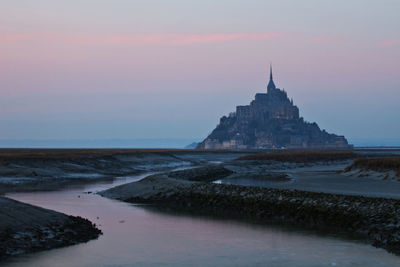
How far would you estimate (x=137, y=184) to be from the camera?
123 ft

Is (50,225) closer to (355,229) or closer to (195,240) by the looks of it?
(195,240)

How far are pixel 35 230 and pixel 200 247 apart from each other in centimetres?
588

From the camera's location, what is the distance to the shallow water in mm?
16156

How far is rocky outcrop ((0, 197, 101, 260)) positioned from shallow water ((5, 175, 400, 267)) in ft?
1.69

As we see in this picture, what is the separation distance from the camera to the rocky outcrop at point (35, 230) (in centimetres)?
1695

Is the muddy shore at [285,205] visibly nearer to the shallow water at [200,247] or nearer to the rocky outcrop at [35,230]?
the shallow water at [200,247]

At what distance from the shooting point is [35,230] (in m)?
18.4

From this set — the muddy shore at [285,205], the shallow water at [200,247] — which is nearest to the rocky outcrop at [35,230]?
the shallow water at [200,247]

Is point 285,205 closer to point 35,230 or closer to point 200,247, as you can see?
point 200,247

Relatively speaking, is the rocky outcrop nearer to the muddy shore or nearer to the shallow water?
the shallow water

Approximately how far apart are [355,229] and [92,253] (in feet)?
34.7

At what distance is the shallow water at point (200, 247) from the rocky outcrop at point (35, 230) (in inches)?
20.3

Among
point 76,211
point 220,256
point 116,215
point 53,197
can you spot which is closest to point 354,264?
point 220,256

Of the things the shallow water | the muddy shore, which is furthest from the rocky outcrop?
the muddy shore
